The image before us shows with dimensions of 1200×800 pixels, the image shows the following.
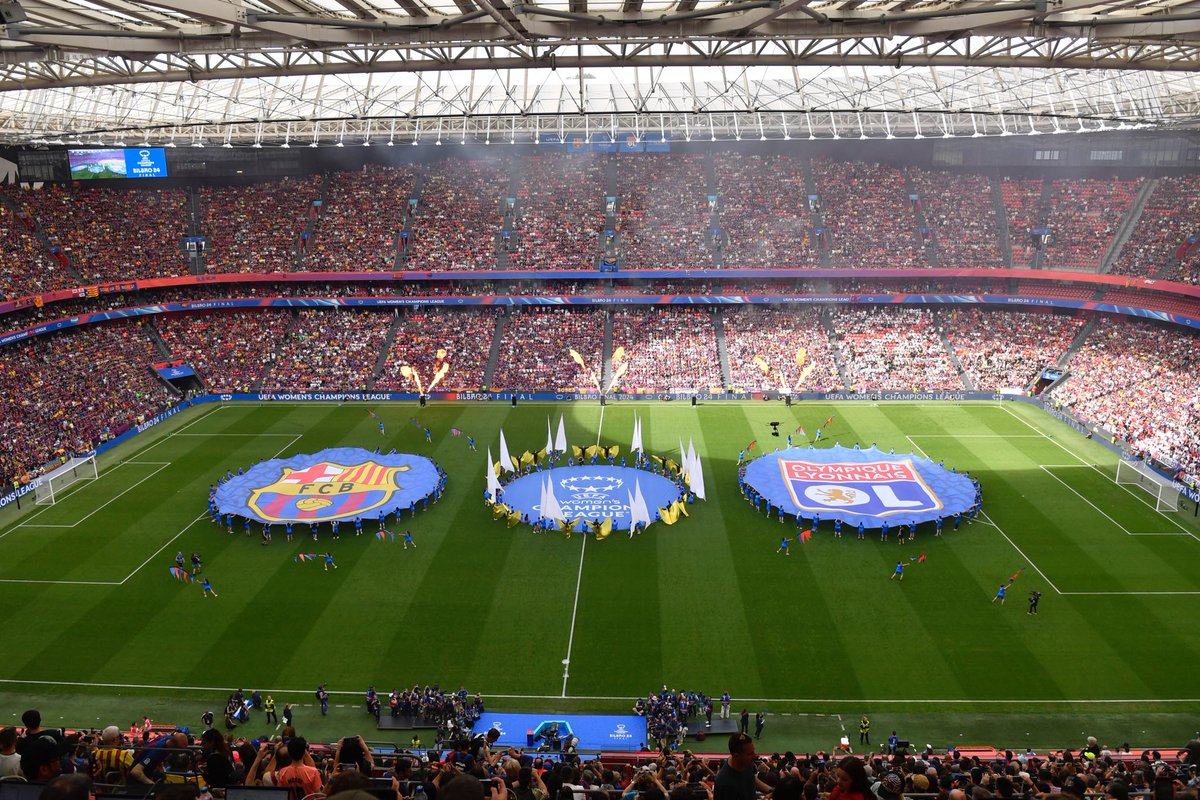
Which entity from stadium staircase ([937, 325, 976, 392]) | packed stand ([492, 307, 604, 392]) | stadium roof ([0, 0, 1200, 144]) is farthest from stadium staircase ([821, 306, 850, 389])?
packed stand ([492, 307, 604, 392])

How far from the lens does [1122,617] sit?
32188 mm

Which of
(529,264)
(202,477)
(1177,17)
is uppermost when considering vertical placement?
(1177,17)

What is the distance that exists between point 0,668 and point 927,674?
32.1 m

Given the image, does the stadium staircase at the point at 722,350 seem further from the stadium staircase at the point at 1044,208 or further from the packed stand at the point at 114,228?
the packed stand at the point at 114,228

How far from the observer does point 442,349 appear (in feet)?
216

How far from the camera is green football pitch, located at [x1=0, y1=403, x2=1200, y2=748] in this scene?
91.9 feet

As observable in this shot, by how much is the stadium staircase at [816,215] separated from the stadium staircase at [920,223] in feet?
24.3

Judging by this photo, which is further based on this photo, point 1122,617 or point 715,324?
point 715,324

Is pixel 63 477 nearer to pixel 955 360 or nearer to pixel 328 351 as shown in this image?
pixel 328 351

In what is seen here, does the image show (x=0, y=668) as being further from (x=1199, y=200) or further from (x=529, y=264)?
(x=1199, y=200)

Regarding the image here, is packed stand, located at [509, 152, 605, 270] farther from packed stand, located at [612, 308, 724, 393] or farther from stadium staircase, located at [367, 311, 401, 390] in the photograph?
stadium staircase, located at [367, 311, 401, 390]

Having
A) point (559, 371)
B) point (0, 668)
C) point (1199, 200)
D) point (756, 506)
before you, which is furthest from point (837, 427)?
point (0, 668)

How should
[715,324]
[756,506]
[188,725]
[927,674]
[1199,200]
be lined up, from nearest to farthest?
[188,725]
[927,674]
[756,506]
[1199,200]
[715,324]

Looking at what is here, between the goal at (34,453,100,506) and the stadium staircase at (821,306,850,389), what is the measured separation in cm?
4865
